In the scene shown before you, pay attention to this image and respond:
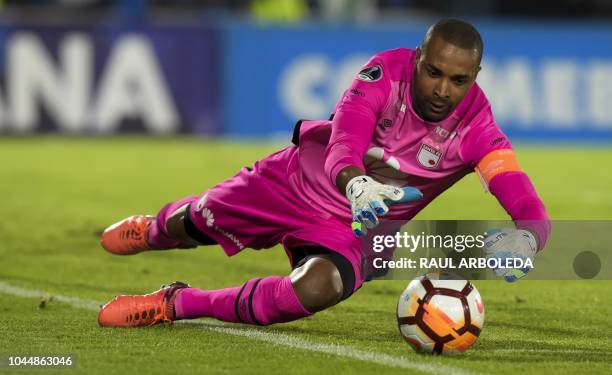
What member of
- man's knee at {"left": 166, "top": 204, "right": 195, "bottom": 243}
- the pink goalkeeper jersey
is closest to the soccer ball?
the pink goalkeeper jersey

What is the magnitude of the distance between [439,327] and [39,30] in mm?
12766

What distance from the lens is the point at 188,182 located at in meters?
12.7

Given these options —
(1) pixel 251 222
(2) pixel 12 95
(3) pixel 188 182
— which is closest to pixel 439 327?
(1) pixel 251 222

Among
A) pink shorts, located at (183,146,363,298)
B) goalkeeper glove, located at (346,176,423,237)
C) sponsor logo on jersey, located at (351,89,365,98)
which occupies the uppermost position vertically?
sponsor logo on jersey, located at (351,89,365,98)

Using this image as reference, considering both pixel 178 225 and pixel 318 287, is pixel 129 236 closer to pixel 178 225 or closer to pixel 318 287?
pixel 178 225

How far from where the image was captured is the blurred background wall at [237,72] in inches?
661

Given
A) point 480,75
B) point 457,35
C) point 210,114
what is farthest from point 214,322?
point 480,75

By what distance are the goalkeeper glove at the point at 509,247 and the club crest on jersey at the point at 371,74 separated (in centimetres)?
95

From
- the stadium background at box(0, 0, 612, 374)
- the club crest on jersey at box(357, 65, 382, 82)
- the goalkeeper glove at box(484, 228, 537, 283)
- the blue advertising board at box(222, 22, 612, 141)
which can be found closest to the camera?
the goalkeeper glove at box(484, 228, 537, 283)

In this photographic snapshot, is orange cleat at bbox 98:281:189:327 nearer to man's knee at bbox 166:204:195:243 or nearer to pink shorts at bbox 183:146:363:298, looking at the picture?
pink shorts at bbox 183:146:363:298

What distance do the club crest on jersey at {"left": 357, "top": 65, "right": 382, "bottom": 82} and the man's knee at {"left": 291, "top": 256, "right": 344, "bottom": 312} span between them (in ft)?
2.71

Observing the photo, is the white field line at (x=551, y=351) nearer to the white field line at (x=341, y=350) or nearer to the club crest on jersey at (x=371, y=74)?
the white field line at (x=341, y=350)

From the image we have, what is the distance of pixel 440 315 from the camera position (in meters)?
4.94

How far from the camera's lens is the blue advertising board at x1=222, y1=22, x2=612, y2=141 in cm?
1750
